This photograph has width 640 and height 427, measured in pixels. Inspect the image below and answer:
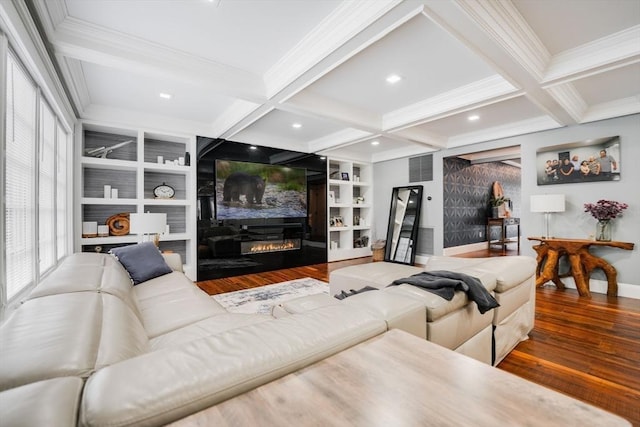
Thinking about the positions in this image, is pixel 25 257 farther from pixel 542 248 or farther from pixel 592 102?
pixel 592 102

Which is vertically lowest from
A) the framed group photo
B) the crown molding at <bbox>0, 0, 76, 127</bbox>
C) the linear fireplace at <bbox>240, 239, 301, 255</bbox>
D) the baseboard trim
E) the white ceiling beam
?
the baseboard trim

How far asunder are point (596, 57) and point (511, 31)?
3.20 feet

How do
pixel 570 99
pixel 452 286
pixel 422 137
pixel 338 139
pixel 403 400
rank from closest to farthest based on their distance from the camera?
pixel 403 400, pixel 452 286, pixel 570 99, pixel 422 137, pixel 338 139

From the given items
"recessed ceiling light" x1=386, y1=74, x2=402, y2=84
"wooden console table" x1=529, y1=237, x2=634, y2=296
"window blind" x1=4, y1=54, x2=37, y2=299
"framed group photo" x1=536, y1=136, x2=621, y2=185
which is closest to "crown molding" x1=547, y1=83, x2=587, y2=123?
"framed group photo" x1=536, y1=136, x2=621, y2=185

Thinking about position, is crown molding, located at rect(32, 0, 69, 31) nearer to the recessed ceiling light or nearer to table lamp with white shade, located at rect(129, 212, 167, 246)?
table lamp with white shade, located at rect(129, 212, 167, 246)

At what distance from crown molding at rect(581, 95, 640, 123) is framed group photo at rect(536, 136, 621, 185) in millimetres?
293

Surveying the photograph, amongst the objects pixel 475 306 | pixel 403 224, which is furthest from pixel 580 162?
pixel 475 306

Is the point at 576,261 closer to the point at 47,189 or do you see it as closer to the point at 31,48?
the point at 31,48

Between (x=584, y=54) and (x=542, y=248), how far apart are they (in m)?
2.66

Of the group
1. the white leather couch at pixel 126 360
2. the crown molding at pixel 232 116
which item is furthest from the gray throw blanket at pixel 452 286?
the crown molding at pixel 232 116

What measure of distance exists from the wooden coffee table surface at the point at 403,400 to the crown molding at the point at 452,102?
123 inches

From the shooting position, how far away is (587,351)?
7.28 feet

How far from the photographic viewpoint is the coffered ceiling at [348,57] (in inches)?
76.3

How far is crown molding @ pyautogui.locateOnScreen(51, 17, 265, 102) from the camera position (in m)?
2.09
